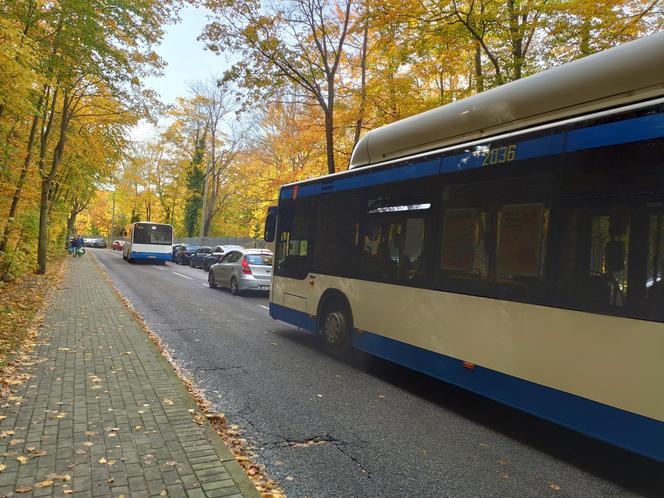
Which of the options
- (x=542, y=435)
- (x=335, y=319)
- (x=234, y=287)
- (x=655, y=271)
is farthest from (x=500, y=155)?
(x=234, y=287)

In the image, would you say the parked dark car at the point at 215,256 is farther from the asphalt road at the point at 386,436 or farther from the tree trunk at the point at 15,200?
the asphalt road at the point at 386,436

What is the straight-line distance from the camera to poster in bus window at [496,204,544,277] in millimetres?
4434

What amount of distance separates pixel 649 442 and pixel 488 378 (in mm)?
1563

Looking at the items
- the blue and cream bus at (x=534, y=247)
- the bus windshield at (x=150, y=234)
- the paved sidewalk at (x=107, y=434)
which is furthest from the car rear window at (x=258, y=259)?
the bus windshield at (x=150, y=234)

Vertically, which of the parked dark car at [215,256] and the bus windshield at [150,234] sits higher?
the bus windshield at [150,234]

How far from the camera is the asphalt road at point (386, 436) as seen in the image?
3.65 m

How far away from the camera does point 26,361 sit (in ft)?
20.3

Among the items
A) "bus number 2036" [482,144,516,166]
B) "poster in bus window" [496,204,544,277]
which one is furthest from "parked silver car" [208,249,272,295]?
"poster in bus window" [496,204,544,277]

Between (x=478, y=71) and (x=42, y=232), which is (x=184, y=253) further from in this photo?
(x=478, y=71)

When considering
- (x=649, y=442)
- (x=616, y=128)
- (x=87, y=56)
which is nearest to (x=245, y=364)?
(x=649, y=442)

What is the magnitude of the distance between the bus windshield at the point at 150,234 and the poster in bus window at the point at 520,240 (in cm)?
2961

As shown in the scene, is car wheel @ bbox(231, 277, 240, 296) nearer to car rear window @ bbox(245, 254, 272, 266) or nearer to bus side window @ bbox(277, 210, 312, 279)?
car rear window @ bbox(245, 254, 272, 266)

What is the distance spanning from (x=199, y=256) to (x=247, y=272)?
15.5 metres

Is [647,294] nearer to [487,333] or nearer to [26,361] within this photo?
[487,333]
